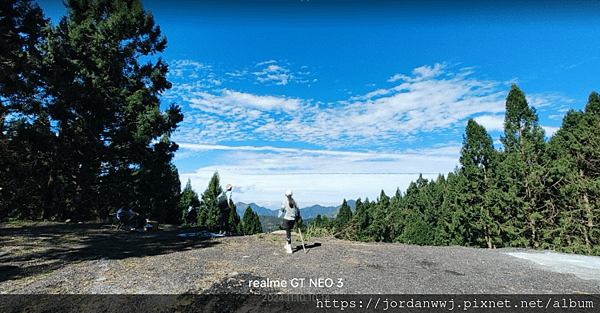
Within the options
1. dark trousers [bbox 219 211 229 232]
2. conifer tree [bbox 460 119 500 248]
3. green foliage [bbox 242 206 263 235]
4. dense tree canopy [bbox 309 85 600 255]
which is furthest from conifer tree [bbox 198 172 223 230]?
conifer tree [bbox 460 119 500 248]

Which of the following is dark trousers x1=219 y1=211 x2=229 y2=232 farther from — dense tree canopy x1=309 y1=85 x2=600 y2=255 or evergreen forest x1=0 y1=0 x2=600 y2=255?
dense tree canopy x1=309 y1=85 x2=600 y2=255

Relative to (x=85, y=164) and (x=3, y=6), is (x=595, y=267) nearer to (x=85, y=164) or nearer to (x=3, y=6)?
(x=85, y=164)

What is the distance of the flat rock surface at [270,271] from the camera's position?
16.4 feet

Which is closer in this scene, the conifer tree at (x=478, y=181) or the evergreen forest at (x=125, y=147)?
the evergreen forest at (x=125, y=147)

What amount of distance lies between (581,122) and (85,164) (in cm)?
3766

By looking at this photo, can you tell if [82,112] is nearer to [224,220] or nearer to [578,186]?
[224,220]

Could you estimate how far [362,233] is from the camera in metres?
59.6

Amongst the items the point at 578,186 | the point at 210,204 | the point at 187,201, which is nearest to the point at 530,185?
the point at 578,186

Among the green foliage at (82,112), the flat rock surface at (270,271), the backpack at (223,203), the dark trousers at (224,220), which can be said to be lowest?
the flat rock surface at (270,271)

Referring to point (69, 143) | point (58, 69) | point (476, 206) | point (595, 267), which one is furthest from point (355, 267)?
point (476, 206)

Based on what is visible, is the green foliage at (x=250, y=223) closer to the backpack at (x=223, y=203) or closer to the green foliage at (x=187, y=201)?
the green foliage at (x=187, y=201)

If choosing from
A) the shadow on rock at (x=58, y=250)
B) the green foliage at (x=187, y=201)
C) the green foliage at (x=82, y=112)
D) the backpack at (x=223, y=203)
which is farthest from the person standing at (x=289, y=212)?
the green foliage at (x=187, y=201)

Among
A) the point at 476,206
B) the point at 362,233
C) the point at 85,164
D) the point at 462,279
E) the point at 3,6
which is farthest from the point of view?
the point at 362,233

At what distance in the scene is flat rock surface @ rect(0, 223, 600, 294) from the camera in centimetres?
499
